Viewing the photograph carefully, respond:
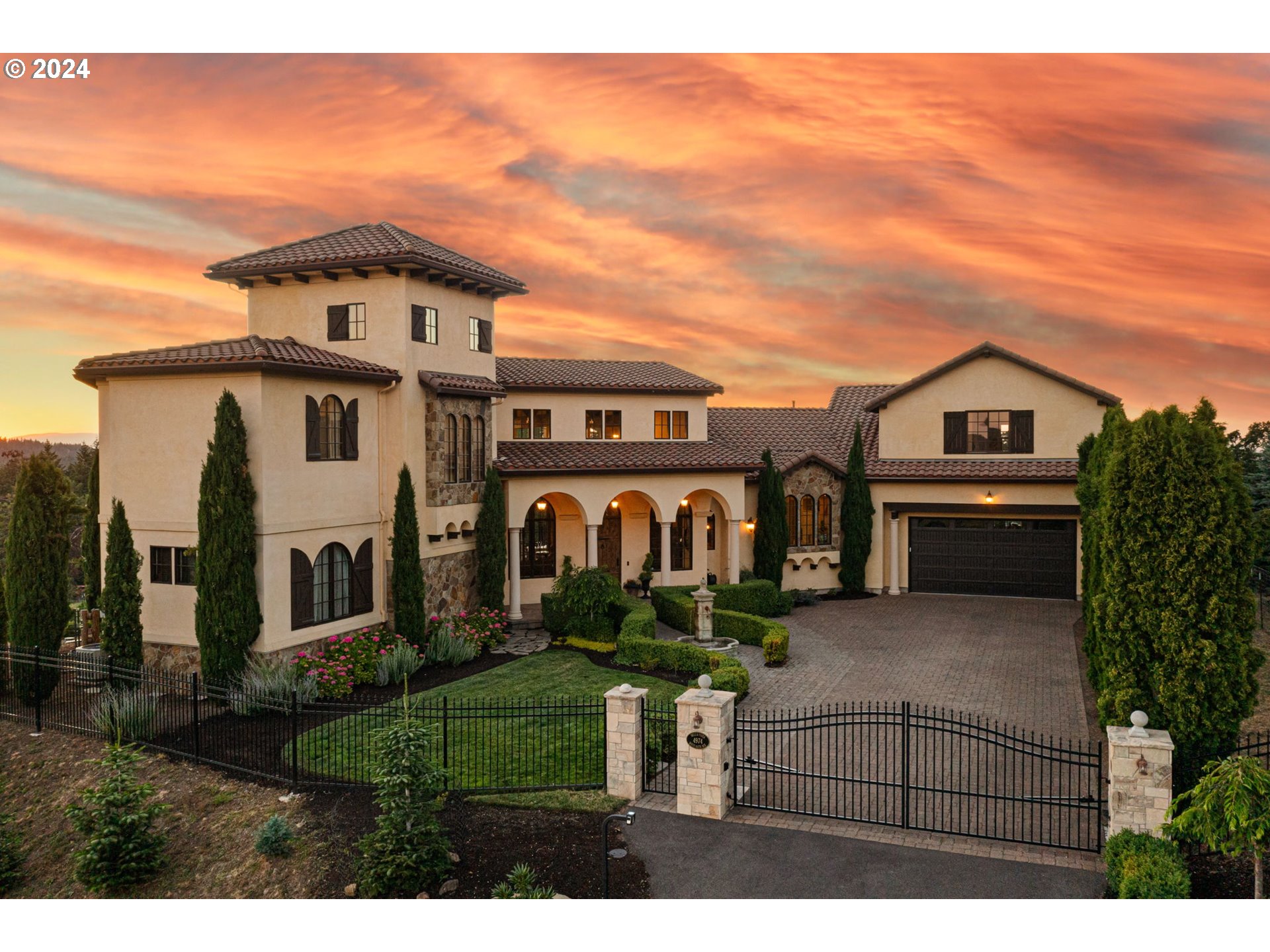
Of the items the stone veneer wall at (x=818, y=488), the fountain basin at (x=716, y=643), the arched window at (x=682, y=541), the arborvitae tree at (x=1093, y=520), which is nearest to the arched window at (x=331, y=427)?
the fountain basin at (x=716, y=643)

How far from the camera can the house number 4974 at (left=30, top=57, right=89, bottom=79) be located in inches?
587

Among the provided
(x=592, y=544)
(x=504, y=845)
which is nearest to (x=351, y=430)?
(x=592, y=544)

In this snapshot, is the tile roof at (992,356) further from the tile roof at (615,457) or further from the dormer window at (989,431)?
the tile roof at (615,457)

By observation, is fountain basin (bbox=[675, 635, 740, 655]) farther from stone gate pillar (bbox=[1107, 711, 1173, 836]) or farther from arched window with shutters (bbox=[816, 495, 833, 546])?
stone gate pillar (bbox=[1107, 711, 1173, 836])

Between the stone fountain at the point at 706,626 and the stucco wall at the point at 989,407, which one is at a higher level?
the stucco wall at the point at 989,407

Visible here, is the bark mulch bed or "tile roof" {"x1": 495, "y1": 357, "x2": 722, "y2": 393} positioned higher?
"tile roof" {"x1": 495, "y1": 357, "x2": 722, "y2": 393}

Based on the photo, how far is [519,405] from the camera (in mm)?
25859

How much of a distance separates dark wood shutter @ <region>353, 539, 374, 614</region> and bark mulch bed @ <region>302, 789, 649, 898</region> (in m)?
7.54

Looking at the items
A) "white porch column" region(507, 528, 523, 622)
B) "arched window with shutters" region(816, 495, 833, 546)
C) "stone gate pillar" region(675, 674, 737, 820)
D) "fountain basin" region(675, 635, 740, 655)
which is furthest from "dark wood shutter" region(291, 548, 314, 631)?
"arched window with shutters" region(816, 495, 833, 546)

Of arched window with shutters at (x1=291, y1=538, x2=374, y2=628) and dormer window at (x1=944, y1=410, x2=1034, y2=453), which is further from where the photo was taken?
dormer window at (x1=944, y1=410, x2=1034, y2=453)

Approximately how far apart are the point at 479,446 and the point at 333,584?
5704 millimetres

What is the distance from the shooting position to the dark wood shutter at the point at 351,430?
727 inches

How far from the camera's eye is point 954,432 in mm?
28422

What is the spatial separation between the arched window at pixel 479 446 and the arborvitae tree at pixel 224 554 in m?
6.93
